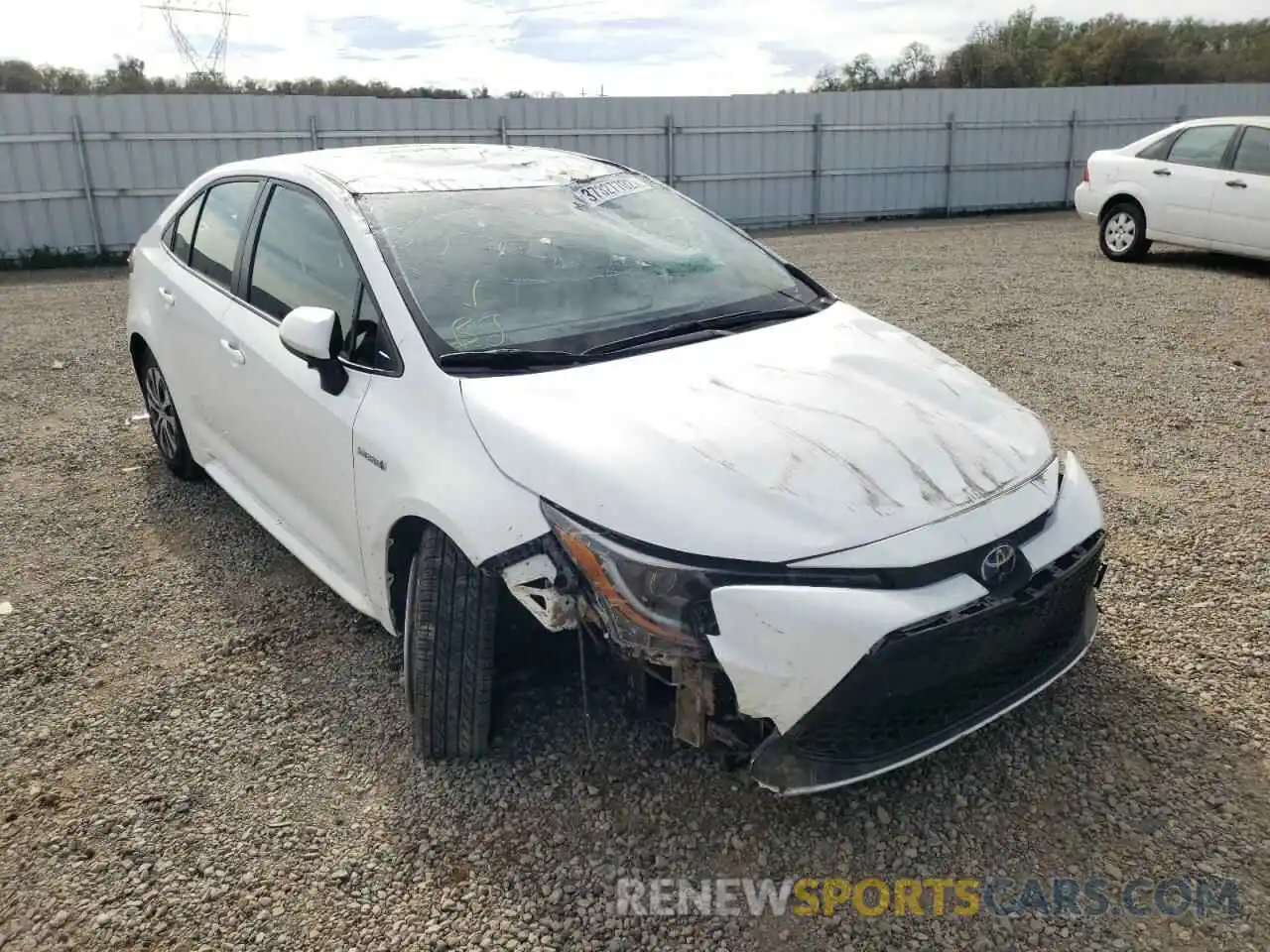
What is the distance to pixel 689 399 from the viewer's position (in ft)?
8.49

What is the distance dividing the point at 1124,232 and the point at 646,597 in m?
10.6

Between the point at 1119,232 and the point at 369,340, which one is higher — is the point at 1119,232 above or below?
below

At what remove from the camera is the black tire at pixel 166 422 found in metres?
4.64

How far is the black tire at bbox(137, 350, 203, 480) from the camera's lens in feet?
15.2

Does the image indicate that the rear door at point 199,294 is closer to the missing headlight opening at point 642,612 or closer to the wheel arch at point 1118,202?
the missing headlight opening at point 642,612

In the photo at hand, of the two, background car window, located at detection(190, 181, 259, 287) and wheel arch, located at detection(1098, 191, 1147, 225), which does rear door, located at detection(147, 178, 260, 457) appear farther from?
wheel arch, located at detection(1098, 191, 1147, 225)

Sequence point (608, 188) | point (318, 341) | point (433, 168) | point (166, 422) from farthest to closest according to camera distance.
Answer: point (166, 422) → point (608, 188) → point (433, 168) → point (318, 341)

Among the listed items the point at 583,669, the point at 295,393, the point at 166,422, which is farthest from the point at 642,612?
the point at 166,422

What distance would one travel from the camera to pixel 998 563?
2326 millimetres

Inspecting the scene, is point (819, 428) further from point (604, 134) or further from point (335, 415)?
point (604, 134)

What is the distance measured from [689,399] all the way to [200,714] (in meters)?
1.82

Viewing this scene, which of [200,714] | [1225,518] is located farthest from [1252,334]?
[200,714]

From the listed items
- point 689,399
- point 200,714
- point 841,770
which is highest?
point 689,399

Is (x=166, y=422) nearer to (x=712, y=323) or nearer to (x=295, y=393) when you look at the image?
(x=295, y=393)
